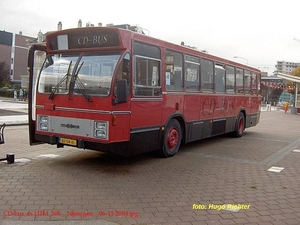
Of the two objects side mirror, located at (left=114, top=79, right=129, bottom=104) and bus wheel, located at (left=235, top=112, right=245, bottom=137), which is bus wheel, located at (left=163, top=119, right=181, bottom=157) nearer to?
side mirror, located at (left=114, top=79, right=129, bottom=104)

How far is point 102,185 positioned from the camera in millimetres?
5922

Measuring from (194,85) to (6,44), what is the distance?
290 feet

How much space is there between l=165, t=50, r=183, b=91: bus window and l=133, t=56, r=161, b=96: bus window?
46 centimetres

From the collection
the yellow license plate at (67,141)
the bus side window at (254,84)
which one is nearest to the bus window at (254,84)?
the bus side window at (254,84)

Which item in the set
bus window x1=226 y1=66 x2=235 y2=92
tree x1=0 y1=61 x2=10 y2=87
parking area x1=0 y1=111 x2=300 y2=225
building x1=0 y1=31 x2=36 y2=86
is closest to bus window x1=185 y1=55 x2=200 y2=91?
parking area x1=0 y1=111 x2=300 y2=225

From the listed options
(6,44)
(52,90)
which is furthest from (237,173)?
(6,44)

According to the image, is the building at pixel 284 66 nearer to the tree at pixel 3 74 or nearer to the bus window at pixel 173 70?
the tree at pixel 3 74

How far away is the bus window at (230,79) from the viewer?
465 inches

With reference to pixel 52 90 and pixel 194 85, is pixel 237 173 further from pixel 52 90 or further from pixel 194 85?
pixel 52 90

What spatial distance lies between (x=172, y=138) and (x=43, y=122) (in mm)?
3241

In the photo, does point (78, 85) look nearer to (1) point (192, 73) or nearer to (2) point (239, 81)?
(1) point (192, 73)

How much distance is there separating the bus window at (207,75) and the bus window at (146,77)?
2.66m

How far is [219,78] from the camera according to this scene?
11.1 meters

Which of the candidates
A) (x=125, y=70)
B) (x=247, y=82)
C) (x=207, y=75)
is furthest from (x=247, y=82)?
(x=125, y=70)
